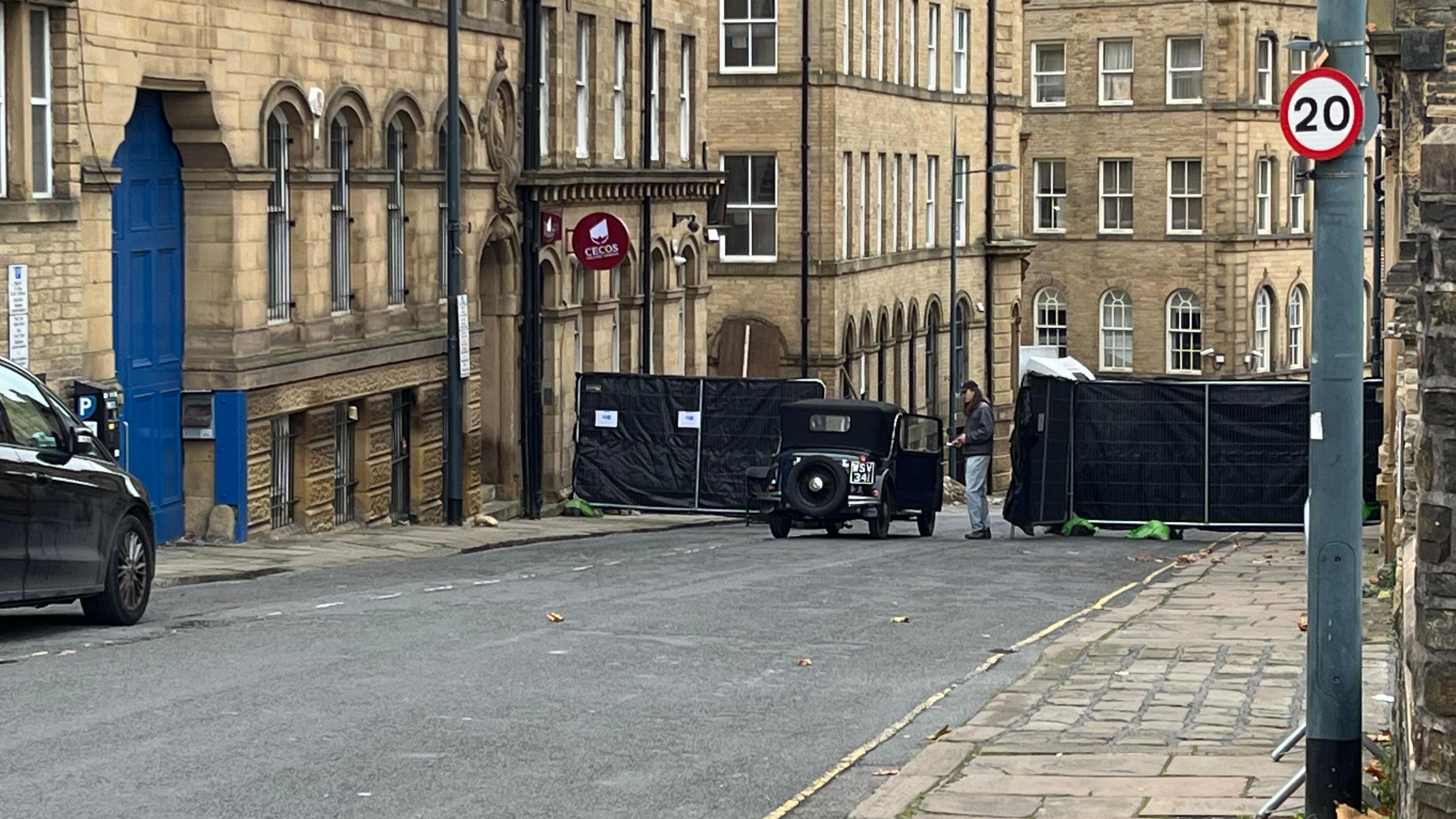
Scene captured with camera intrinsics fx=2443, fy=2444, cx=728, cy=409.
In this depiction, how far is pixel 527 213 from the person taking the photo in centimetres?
3662

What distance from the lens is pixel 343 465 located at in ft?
100

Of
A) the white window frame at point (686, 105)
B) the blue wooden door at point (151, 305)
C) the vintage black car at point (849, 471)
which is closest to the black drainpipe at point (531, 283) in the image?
the vintage black car at point (849, 471)

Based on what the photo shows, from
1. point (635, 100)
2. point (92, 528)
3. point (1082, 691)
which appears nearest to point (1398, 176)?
point (1082, 691)

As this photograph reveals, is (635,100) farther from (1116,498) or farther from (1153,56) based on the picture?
(1153,56)

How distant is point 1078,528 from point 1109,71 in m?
48.6

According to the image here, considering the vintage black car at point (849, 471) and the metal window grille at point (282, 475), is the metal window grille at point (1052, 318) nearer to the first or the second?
the vintage black car at point (849, 471)

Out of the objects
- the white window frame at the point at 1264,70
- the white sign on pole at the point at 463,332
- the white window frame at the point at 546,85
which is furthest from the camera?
the white window frame at the point at 1264,70

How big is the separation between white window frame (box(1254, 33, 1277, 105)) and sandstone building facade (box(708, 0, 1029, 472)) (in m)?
12.1

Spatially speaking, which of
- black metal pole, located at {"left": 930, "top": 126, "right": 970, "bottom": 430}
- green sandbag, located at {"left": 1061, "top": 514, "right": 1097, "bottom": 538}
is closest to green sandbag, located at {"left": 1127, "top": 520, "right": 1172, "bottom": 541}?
green sandbag, located at {"left": 1061, "top": 514, "right": 1097, "bottom": 538}

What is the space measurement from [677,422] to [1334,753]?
26474 millimetres

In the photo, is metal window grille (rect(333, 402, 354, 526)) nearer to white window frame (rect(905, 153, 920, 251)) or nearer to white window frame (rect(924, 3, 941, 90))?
white window frame (rect(905, 153, 920, 251))

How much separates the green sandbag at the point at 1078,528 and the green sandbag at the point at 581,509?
8859mm

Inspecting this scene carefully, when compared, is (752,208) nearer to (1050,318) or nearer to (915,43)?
(915,43)

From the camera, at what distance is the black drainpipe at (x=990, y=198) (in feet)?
213
